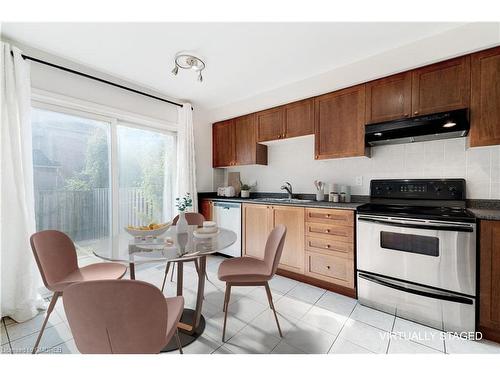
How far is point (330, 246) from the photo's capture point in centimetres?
232

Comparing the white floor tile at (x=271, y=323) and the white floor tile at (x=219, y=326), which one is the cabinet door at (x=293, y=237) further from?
the white floor tile at (x=219, y=326)

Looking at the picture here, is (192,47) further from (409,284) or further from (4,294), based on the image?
(409,284)

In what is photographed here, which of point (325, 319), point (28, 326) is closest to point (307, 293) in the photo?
point (325, 319)

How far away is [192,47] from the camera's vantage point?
2.05m

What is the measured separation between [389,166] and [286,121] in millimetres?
1369

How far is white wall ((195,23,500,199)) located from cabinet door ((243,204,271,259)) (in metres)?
0.64

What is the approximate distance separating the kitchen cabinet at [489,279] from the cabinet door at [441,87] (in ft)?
3.41

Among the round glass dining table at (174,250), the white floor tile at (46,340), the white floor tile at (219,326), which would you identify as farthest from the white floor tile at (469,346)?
the white floor tile at (46,340)

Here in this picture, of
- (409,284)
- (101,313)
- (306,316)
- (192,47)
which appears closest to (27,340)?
(101,313)

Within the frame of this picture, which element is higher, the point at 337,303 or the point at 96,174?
the point at 96,174

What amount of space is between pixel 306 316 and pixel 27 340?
2171 millimetres

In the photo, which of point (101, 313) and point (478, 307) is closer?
point (101, 313)

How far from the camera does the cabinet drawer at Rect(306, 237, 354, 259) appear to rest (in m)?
2.21

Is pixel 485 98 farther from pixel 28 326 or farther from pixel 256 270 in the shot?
pixel 28 326
